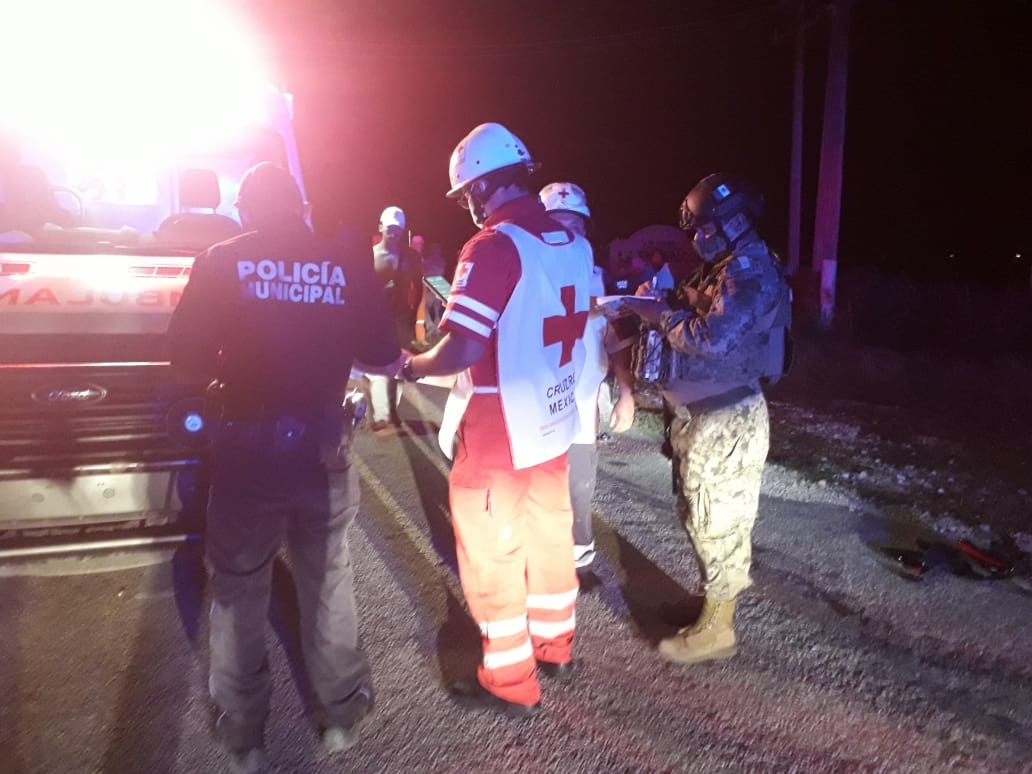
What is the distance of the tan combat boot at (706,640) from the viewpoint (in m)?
3.28

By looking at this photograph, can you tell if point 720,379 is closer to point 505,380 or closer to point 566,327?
point 566,327

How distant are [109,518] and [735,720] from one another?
2777 mm

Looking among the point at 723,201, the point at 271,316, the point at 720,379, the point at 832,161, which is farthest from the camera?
the point at 832,161

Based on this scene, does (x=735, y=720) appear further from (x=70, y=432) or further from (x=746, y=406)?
(x=70, y=432)

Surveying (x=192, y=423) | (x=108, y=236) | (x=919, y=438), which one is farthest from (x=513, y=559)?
(x=919, y=438)

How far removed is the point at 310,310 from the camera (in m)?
2.49

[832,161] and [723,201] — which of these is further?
[832,161]

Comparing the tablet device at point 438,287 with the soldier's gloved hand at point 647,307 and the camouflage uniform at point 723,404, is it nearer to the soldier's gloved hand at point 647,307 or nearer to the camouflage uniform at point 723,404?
the soldier's gloved hand at point 647,307

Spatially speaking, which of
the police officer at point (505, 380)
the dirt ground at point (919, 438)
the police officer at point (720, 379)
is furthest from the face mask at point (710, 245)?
the dirt ground at point (919, 438)

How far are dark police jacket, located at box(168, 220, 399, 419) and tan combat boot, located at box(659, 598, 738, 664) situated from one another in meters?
1.88

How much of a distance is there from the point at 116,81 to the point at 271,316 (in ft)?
9.73

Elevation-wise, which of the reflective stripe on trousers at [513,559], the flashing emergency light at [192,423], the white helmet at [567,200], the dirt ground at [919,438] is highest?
the white helmet at [567,200]

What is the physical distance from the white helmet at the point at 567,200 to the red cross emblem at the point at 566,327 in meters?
1.09

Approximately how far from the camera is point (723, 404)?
3199mm
